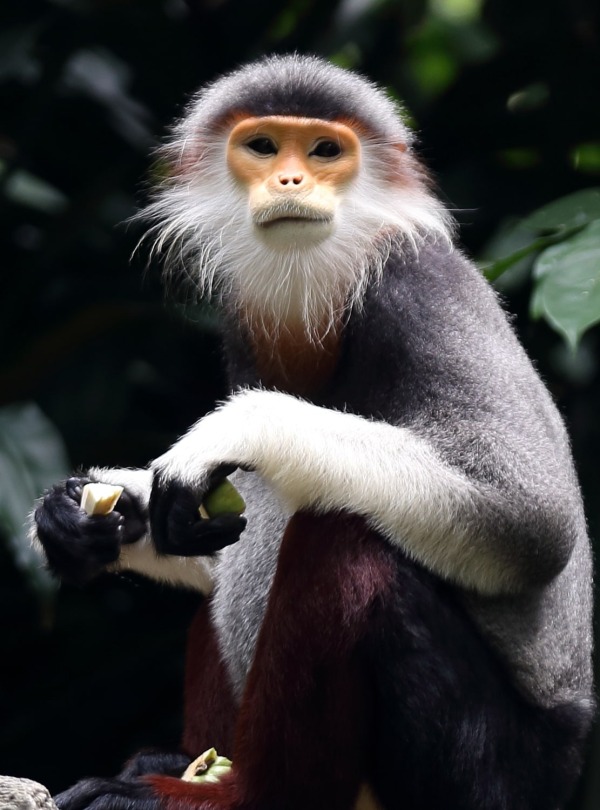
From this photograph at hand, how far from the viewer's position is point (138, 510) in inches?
192

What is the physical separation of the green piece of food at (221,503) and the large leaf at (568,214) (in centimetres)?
195

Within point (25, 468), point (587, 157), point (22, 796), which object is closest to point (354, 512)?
point (22, 796)

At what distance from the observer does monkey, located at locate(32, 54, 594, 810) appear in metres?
3.90

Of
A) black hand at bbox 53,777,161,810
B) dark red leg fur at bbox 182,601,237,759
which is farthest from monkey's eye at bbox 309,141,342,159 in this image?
black hand at bbox 53,777,161,810

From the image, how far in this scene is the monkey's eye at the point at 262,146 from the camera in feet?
15.0

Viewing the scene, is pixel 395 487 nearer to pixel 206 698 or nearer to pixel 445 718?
pixel 445 718

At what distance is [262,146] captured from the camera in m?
4.62

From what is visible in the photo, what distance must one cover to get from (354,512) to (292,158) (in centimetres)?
121

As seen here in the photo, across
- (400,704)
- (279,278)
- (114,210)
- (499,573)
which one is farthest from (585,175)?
(400,704)

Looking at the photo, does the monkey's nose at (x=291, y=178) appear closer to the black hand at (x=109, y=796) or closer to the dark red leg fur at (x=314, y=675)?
the dark red leg fur at (x=314, y=675)

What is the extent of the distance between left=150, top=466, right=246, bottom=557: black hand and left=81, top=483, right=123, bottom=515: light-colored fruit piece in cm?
39

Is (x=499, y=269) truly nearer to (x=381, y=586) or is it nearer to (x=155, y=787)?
(x=381, y=586)

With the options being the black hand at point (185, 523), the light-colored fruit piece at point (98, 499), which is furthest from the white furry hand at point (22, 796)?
the light-colored fruit piece at point (98, 499)

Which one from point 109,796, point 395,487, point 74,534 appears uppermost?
point 395,487
